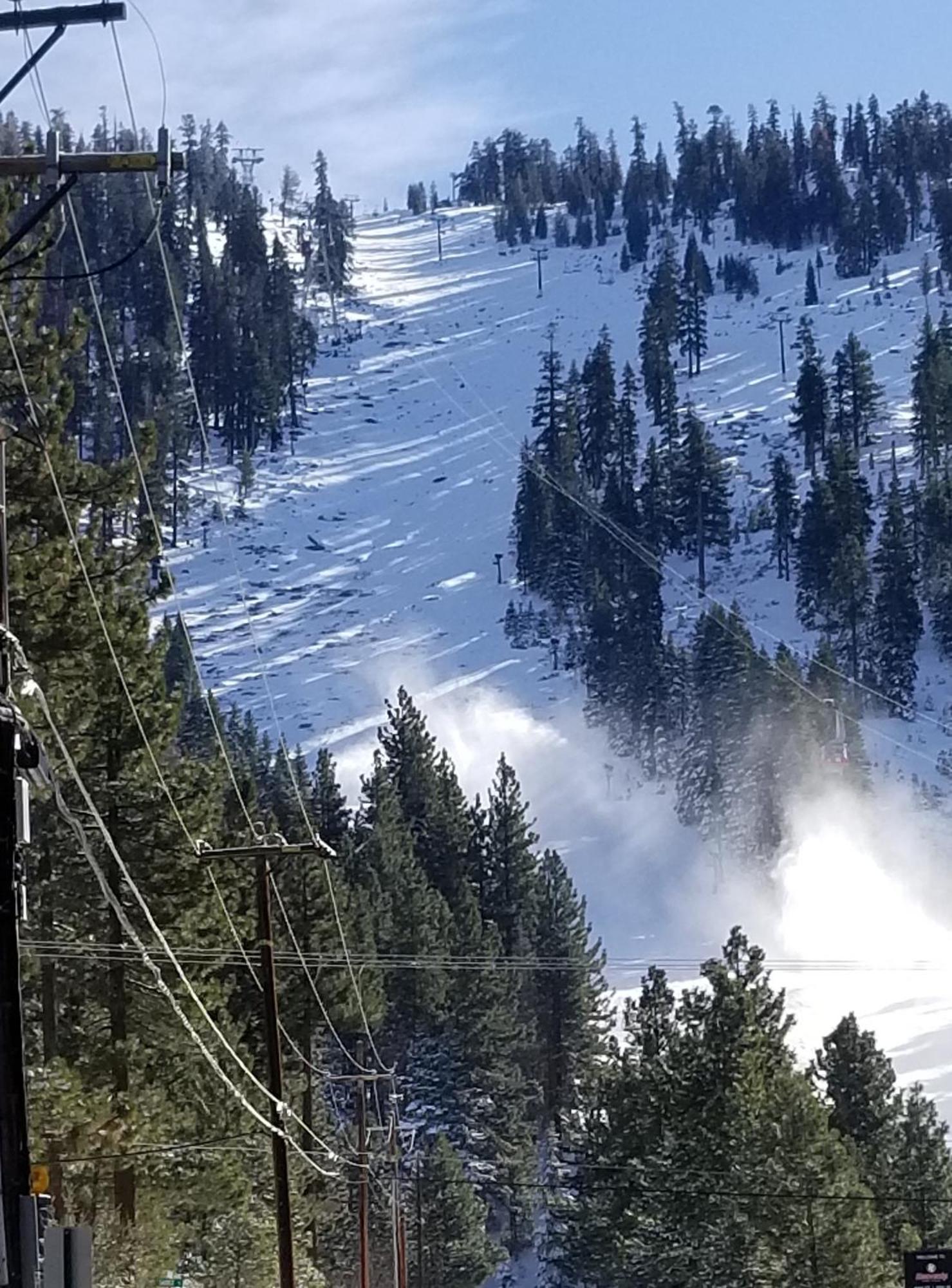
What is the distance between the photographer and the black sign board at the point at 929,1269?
117ft

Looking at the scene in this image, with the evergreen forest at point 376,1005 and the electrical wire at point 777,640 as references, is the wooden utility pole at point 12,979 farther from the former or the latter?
the electrical wire at point 777,640

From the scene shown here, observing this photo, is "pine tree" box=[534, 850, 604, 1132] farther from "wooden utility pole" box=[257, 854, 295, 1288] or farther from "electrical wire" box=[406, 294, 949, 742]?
"electrical wire" box=[406, 294, 949, 742]

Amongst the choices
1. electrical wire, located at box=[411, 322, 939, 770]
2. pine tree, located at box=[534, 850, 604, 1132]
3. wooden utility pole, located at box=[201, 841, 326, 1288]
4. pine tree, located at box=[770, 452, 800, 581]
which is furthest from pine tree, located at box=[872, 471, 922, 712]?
wooden utility pole, located at box=[201, 841, 326, 1288]

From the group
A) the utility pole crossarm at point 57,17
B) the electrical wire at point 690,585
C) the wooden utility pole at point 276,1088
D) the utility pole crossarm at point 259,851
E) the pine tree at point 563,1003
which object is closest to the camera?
the utility pole crossarm at point 57,17

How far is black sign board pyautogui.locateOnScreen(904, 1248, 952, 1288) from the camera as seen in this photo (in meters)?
35.7

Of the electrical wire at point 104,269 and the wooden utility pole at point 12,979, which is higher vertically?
the electrical wire at point 104,269

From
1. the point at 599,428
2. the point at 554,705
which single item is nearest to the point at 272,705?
the point at 554,705

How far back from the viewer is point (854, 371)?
183000 millimetres

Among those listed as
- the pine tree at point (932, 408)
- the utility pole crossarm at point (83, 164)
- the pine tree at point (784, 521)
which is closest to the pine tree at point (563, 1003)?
the utility pole crossarm at point (83, 164)

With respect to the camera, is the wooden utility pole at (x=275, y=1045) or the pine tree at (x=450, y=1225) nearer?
the wooden utility pole at (x=275, y=1045)

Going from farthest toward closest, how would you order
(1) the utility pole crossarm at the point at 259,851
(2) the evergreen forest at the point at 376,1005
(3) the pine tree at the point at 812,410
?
(3) the pine tree at the point at 812,410
(2) the evergreen forest at the point at 376,1005
(1) the utility pole crossarm at the point at 259,851

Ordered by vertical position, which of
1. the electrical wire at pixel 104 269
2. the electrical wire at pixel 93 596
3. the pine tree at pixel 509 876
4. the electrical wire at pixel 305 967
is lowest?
the pine tree at pixel 509 876

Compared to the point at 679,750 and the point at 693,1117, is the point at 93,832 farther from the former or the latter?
the point at 679,750

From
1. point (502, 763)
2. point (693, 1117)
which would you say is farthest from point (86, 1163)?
point (502, 763)
